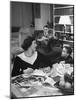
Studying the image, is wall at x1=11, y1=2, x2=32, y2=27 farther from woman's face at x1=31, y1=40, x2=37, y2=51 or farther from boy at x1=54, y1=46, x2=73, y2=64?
boy at x1=54, y1=46, x2=73, y2=64

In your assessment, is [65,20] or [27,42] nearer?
[27,42]

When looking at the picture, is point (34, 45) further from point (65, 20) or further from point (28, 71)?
point (65, 20)

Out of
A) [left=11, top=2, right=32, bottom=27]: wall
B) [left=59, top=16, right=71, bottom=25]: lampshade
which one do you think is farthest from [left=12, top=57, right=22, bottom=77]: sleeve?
[left=59, top=16, right=71, bottom=25]: lampshade

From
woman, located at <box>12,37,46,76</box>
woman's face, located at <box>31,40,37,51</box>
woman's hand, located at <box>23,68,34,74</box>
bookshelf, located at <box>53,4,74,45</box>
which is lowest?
woman's hand, located at <box>23,68,34,74</box>

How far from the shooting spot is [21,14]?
274cm

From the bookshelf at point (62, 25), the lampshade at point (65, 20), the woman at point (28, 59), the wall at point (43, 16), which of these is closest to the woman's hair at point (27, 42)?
the woman at point (28, 59)

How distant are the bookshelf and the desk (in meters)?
0.53

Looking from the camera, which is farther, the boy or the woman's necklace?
the boy

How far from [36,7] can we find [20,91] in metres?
0.89

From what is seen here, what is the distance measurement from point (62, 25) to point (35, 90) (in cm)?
76

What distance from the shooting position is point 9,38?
8.87ft

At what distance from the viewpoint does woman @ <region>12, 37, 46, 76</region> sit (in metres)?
2.76

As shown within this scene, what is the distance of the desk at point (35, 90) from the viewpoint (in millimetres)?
2754

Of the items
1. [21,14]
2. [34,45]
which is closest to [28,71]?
[34,45]
